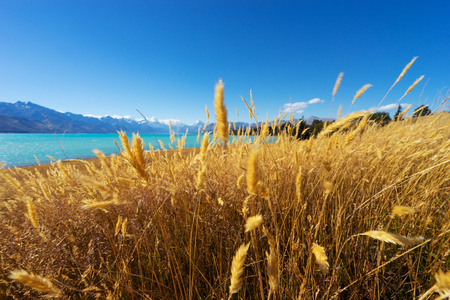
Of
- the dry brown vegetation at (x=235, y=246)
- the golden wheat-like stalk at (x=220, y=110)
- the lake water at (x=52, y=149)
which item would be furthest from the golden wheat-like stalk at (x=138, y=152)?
the golden wheat-like stalk at (x=220, y=110)

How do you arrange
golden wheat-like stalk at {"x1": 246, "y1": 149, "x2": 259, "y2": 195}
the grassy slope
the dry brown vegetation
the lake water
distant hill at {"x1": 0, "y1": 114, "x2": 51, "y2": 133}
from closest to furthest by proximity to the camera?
golden wheat-like stalk at {"x1": 246, "y1": 149, "x2": 259, "y2": 195}, the dry brown vegetation, the grassy slope, the lake water, distant hill at {"x1": 0, "y1": 114, "x2": 51, "y2": 133}

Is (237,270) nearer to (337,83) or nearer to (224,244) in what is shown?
(224,244)

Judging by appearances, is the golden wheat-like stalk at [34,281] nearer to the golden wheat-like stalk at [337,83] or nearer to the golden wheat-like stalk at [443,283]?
the golden wheat-like stalk at [443,283]

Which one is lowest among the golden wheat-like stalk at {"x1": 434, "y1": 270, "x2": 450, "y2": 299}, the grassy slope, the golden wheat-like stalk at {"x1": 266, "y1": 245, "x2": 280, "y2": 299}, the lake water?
the lake water

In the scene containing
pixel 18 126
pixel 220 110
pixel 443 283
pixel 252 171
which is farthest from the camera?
pixel 18 126

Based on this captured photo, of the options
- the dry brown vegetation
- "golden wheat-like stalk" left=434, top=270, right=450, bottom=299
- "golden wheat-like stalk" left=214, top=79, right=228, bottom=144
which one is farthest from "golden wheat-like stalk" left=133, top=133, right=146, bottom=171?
"golden wheat-like stalk" left=434, top=270, right=450, bottom=299

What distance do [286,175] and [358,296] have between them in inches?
35.9

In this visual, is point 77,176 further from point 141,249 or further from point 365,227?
point 365,227

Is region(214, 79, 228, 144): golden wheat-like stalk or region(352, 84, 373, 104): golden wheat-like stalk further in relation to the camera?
region(352, 84, 373, 104): golden wheat-like stalk

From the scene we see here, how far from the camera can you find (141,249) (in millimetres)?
1312

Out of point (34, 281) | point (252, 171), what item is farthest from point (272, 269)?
point (34, 281)

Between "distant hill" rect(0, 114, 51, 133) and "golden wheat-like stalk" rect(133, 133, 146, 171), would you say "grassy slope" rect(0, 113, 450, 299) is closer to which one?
"golden wheat-like stalk" rect(133, 133, 146, 171)

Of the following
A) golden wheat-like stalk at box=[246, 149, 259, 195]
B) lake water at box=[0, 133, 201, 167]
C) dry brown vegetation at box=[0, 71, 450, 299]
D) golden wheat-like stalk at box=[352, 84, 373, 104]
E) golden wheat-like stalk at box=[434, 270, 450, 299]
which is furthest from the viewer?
lake water at box=[0, 133, 201, 167]

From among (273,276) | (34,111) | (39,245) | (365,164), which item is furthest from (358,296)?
(34,111)
